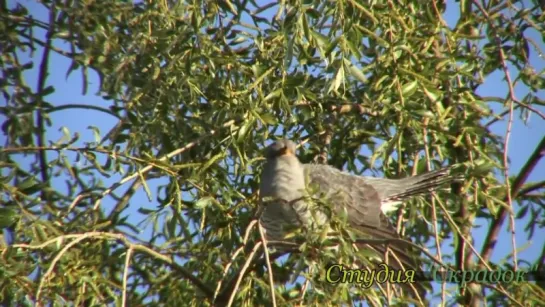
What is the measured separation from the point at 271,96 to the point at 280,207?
1119 millimetres

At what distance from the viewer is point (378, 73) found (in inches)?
151

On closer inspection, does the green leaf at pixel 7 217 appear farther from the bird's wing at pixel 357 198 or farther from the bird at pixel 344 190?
the bird's wing at pixel 357 198

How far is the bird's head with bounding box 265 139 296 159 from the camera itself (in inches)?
177

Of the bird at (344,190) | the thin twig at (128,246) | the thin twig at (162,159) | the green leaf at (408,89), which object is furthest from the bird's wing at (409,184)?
the thin twig at (128,246)

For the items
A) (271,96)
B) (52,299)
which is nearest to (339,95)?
(271,96)

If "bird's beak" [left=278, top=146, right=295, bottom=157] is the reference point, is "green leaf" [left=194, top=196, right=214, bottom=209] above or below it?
below

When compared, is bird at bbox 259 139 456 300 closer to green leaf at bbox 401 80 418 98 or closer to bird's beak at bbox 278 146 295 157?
bird's beak at bbox 278 146 295 157

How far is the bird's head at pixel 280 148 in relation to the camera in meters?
4.49

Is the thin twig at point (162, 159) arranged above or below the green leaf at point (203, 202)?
above

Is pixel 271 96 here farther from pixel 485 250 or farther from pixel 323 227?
pixel 485 250

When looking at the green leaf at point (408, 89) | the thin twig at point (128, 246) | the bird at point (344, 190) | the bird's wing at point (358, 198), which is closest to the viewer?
the thin twig at point (128, 246)

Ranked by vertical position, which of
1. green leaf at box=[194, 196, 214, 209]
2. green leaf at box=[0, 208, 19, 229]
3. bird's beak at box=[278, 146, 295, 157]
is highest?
bird's beak at box=[278, 146, 295, 157]

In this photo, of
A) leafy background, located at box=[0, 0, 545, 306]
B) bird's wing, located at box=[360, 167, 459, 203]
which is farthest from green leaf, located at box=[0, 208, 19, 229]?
bird's wing, located at box=[360, 167, 459, 203]

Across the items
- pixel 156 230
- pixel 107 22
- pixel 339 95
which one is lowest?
pixel 156 230
